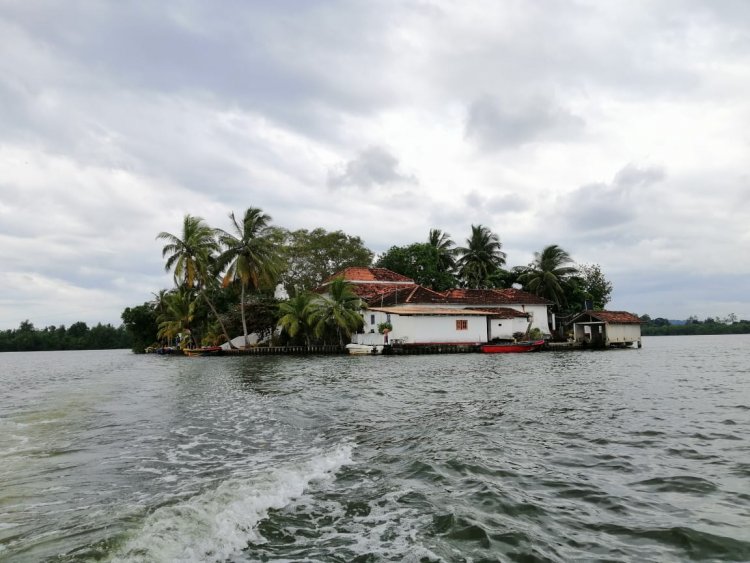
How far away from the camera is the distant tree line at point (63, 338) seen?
3317 inches

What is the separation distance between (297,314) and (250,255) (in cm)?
584

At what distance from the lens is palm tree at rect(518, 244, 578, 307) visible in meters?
46.5

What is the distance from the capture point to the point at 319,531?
4.16m

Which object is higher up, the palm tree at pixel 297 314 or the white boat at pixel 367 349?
the palm tree at pixel 297 314

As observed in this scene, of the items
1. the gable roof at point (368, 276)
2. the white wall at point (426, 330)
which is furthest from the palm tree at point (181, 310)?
the white wall at point (426, 330)

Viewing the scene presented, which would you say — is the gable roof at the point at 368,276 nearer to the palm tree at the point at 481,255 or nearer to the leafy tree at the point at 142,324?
the palm tree at the point at 481,255

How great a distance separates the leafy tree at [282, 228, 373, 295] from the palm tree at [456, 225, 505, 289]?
12.5m

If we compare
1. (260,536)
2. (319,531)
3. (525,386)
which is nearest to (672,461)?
(319,531)

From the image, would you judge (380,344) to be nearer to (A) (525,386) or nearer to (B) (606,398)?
(A) (525,386)

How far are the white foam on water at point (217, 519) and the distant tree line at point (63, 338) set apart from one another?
282ft

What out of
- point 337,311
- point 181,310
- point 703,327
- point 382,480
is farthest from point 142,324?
point 703,327

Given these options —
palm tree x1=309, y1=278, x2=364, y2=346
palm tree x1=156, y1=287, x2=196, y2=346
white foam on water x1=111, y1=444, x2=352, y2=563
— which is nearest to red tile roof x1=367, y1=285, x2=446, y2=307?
palm tree x1=309, y1=278, x2=364, y2=346

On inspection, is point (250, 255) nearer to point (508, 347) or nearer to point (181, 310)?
point (181, 310)

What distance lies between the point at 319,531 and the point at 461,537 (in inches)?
46.2
